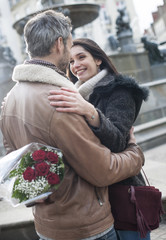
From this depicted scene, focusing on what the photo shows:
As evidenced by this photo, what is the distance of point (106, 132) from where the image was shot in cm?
178

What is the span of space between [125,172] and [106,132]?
257mm

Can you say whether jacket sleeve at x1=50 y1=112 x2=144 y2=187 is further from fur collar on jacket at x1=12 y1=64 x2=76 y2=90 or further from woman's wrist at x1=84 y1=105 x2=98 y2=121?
fur collar on jacket at x1=12 y1=64 x2=76 y2=90

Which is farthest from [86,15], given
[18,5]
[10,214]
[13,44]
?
[18,5]

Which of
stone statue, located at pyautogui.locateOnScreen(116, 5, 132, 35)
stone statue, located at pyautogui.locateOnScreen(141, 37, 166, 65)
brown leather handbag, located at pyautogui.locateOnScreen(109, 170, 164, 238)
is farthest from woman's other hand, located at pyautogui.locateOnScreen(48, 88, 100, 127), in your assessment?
stone statue, located at pyautogui.locateOnScreen(116, 5, 132, 35)

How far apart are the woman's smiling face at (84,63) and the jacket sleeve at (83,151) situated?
3.07ft

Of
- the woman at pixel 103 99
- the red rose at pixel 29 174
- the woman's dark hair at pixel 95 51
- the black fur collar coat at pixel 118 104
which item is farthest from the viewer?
the woman's dark hair at pixel 95 51

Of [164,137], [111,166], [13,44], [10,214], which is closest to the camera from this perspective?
[111,166]

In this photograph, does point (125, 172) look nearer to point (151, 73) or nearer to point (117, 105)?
point (117, 105)

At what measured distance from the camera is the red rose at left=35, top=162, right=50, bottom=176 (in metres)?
1.58

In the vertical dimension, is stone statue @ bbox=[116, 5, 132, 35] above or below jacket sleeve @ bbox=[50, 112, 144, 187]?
below

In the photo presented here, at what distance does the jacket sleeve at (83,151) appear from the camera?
63.6 inches

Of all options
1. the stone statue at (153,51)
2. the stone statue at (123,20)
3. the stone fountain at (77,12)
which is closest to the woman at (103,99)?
the stone fountain at (77,12)

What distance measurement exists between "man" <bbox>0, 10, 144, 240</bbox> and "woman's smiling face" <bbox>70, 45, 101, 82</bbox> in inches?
27.2

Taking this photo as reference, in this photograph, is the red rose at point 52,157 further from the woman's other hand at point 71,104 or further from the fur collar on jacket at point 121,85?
the fur collar on jacket at point 121,85
